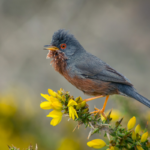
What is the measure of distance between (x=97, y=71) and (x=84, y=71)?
0.75 ft

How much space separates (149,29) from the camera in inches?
324

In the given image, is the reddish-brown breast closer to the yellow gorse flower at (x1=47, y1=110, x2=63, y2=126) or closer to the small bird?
the small bird

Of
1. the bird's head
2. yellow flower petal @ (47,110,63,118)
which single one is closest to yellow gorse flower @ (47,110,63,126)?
yellow flower petal @ (47,110,63,118)

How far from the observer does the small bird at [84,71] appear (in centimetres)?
368

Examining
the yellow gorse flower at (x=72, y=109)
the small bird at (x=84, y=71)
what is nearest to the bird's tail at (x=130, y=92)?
the small bird at (x=84, y=71)

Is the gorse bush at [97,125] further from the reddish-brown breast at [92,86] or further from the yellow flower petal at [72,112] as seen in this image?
the reddish-brown breast at [92,86]

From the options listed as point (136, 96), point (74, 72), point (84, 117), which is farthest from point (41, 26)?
point (84, 117)

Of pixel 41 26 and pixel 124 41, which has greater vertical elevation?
pixel 124 41

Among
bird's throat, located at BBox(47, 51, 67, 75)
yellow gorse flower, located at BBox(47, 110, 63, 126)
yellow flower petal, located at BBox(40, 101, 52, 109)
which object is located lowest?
yellow gorse flower, located at BBox(47, 110, 63, 126)

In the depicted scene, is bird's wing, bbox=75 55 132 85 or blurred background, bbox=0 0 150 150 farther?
blurred background, bbox=0 0 150 150

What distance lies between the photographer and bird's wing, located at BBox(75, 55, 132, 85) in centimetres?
376

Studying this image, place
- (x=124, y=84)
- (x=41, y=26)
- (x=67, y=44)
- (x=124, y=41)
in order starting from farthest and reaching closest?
(x=124, y=41) → (x=41, y=26) → (x=67, y=44) → (x=124, y=84)

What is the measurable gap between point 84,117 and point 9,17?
252 inches

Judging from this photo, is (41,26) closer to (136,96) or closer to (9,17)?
(9,17)
